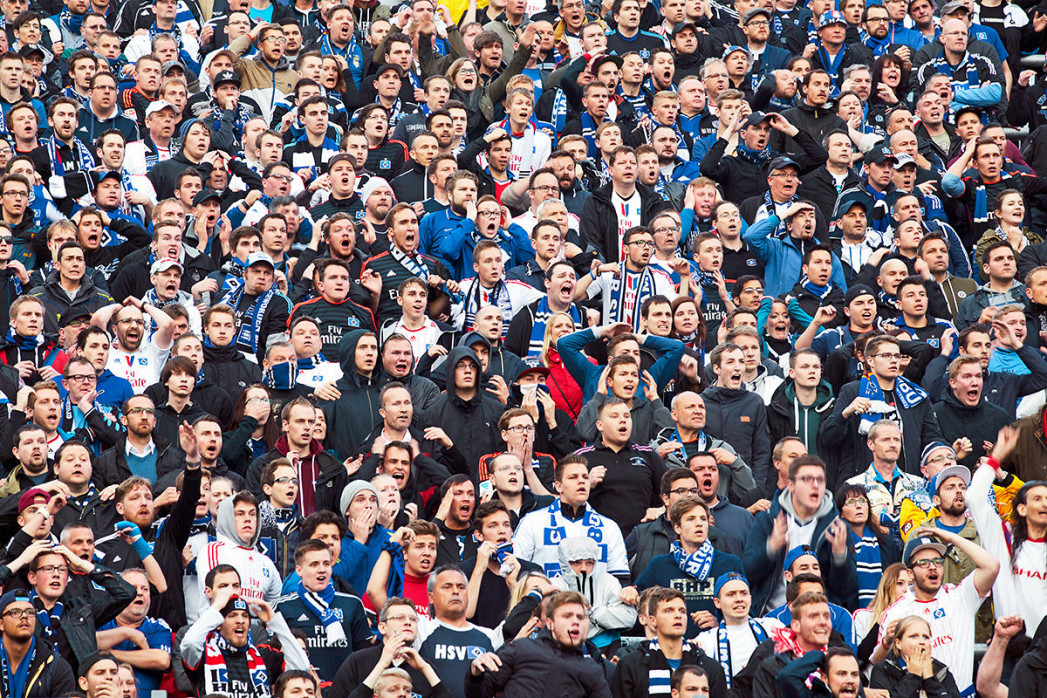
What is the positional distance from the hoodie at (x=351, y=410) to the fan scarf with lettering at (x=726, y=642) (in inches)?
129

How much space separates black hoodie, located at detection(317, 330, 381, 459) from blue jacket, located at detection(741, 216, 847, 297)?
3.72 meters

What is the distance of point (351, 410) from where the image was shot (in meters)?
13.1

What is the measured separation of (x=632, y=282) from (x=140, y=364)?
3.78m

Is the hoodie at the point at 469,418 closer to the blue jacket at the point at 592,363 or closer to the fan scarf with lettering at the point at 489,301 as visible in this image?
the blue jacket at the point at 592,363

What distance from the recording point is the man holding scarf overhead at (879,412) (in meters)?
13.0

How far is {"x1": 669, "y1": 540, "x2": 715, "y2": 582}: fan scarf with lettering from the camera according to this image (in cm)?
1118

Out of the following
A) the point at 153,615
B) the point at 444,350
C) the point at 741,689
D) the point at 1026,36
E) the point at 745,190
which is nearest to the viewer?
the point at 741,689

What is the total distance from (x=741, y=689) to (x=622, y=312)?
4.57 metres

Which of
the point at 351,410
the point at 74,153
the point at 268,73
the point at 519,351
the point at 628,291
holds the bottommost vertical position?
the point at 519,351

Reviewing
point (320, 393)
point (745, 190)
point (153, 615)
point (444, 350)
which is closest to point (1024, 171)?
point (745, 190)

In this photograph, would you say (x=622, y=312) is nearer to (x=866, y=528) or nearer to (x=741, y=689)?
(x=866, y=528)

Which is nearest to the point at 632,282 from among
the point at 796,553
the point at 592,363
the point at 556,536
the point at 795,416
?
the point at 592,363

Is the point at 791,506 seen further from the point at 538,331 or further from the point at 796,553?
the point at 538,331

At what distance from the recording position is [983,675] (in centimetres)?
1064
